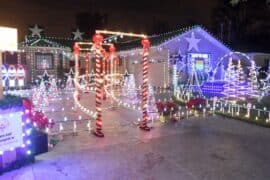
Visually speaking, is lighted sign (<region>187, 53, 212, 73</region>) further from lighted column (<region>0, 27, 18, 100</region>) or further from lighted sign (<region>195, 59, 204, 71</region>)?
lighted column (<region>0, 27, 18, 100</region>)

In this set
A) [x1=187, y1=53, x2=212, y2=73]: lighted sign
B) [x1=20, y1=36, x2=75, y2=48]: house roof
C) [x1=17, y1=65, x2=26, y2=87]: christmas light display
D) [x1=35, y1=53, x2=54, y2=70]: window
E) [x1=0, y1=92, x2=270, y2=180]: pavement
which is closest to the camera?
[x1=0, y1=92, x2=270, y2=180]: pavement

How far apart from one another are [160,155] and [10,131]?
3.33 metres

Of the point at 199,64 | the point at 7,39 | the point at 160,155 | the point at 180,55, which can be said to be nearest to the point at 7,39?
the point at 7,39

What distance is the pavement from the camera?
634 cm

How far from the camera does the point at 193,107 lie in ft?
43.8

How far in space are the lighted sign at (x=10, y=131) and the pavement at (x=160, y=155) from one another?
548 mm

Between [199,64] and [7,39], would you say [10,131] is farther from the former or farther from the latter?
[199,64]

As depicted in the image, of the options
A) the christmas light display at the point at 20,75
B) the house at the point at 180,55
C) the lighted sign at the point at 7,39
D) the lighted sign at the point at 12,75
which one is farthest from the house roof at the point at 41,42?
the lighted sign at the point at 7,39

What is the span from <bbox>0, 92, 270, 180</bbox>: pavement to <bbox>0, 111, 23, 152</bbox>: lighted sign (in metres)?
0.55

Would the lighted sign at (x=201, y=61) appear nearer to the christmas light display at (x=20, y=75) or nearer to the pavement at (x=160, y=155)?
the christmas light display at (x=20, y=75)

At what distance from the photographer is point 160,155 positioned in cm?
755

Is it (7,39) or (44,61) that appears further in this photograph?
(44,61)

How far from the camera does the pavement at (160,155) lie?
250 inches

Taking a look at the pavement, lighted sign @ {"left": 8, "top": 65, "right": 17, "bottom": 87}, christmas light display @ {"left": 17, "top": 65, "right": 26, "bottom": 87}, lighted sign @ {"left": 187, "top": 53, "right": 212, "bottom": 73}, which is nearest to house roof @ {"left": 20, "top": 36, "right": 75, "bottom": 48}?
christmas light display @ {"left": 17, "top": 65, "right": 26, "bottom": 87}
